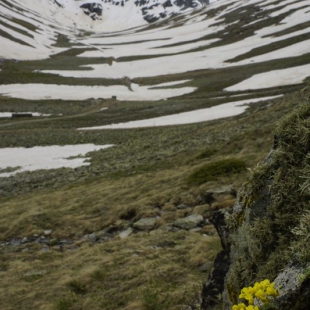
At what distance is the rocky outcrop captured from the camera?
152 inches

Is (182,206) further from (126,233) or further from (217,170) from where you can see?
(217,170)

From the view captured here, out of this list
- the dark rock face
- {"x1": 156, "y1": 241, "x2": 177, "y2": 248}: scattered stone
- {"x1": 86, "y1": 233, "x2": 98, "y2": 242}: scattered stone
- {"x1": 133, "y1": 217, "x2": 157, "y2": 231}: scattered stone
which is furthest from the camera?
{"x1": 86, "y1": 233, "x2": 98, "y2": 242}: scattered stone

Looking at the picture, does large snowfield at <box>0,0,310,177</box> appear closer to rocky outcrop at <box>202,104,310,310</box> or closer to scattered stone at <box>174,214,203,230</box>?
scattered stone at <box>174,214,203,230</box>

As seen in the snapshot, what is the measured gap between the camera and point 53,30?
159 metres

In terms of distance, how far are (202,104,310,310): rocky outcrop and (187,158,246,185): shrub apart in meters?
9.38

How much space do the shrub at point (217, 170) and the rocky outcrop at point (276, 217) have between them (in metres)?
9.38

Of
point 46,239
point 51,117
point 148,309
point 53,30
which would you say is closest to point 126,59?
point 51,117

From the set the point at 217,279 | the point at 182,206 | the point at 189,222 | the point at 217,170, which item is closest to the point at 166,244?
the point at 189,222

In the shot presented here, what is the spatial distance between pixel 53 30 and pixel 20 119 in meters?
123

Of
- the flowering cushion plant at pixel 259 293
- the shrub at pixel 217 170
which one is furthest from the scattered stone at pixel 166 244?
the flowering cushion plant at pixel 259 293

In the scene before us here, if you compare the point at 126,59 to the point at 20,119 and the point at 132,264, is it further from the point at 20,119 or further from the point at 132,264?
the point at 132,264

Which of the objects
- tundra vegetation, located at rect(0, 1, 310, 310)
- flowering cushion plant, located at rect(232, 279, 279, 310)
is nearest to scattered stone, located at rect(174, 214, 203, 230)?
tundra vegetation, located at rect(0, 1, 310, 310)

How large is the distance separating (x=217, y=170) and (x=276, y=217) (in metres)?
10.8

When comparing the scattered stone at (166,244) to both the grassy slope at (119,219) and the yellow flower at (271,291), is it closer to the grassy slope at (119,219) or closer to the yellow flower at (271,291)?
the grassy slope at (119,219)
